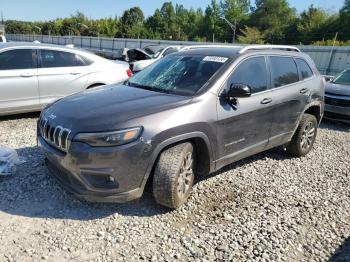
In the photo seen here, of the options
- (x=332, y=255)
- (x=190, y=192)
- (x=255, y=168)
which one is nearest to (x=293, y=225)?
(x=332, y=255)

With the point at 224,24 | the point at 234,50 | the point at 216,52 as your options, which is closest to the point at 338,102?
the point at 234,50

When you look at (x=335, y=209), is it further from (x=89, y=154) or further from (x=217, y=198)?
(x=89, y=154)

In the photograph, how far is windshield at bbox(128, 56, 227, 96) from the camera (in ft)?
13.8

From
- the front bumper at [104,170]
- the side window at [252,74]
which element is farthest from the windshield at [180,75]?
the front bumper at [104,170]

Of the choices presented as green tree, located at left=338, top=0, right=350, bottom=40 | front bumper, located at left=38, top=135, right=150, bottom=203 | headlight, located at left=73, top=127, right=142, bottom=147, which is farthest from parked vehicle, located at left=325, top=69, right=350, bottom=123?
green tree, located at left=338, top=0, right=350, bottom=40

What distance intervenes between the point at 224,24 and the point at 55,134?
3295 inches

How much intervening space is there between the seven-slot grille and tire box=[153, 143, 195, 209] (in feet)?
3.01

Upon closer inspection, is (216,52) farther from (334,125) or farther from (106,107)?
(334,125)

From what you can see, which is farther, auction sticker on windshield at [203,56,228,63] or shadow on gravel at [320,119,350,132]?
shadow on gravel at [320,119,350,132]

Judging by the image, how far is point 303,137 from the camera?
19.3ft

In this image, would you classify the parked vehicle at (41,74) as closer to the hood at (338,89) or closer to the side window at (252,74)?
the side window at (252,74)

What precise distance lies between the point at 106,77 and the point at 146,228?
4.84m

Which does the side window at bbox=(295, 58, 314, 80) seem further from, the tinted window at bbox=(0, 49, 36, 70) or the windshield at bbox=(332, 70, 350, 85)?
the tinted window at bbox=(0, 49, 36, 70)

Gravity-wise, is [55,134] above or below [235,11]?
below
